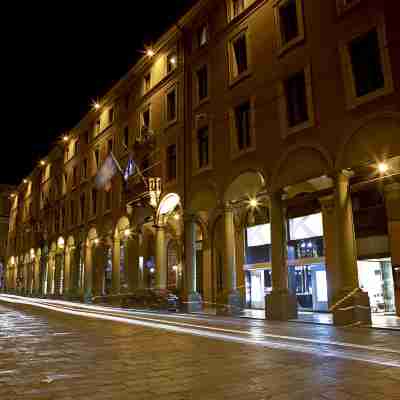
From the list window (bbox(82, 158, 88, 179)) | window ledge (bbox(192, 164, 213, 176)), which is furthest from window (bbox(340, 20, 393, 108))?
window (bbox(82, 158, 88, 179))

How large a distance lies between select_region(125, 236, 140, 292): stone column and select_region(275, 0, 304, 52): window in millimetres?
18115

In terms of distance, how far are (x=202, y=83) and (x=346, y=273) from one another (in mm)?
14542

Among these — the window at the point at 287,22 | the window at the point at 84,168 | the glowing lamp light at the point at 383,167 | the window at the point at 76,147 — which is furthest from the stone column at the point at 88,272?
the glowing lamp light at the point at 383,167

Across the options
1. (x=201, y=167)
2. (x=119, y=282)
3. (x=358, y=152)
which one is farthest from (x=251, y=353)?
(x=119, y=282)

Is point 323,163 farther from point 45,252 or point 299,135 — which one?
point 45,252

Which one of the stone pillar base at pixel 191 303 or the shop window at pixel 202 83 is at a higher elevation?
the shop window at pixel 202 83

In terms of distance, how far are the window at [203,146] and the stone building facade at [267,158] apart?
0.37 feet

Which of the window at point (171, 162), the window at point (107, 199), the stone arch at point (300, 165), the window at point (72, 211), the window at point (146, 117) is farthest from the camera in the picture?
the window at point (72, 211)

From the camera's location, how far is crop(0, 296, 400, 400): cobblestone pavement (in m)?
5.69

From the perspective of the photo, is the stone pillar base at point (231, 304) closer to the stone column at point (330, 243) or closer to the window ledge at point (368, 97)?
the stone column at point (330, 243)

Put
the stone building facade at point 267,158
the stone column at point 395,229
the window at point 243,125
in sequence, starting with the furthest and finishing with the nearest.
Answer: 1. the window at point 243,125
2. the stone column at point 395,229
3. the stone building facade at point 267,158

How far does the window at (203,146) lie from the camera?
23969 millimetres

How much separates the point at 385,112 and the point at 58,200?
39.7 metres

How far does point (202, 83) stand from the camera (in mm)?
25234
